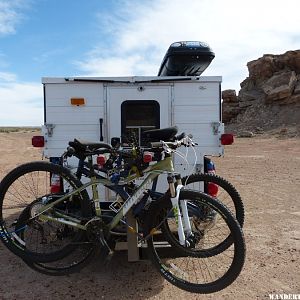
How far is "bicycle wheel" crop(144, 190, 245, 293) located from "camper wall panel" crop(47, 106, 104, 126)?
1.98 meters

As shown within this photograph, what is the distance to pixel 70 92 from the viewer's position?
5246 millimetres

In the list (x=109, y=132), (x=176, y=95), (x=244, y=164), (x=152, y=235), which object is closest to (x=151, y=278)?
(x=152, y=235)

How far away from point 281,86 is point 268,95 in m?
1.69

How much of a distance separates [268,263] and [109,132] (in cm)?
261

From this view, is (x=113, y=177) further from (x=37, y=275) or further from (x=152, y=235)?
(x=37, y=275)

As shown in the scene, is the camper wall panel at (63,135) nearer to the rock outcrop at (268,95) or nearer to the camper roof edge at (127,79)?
the camper roof edge at (127,79)

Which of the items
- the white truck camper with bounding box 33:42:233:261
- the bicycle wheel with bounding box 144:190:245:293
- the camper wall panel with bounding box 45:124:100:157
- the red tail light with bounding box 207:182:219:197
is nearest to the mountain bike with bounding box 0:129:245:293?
the bicycle wheel with bounding box 144:190:245:293

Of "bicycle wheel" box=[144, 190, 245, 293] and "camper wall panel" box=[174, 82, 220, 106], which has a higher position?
"camper wall panel" box=[174, 82, 220, 106]

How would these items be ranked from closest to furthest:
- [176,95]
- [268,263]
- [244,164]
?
[268,263]
[176,95]
[244,164]

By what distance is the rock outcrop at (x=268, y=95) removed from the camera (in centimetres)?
4256

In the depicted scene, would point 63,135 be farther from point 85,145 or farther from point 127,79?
point 85,145

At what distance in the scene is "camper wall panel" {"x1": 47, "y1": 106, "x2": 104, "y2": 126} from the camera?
5273 millimetres

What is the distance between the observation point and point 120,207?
13.0 ft

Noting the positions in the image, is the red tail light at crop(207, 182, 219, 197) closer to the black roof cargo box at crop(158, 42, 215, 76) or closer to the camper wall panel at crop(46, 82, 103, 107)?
the camper wall panel at crop(46, 82, 103, 107)
